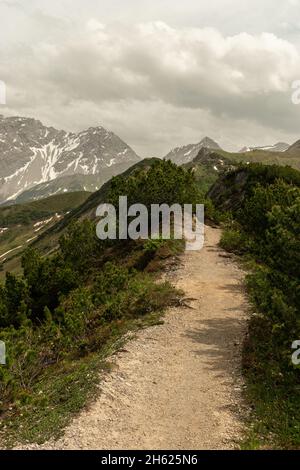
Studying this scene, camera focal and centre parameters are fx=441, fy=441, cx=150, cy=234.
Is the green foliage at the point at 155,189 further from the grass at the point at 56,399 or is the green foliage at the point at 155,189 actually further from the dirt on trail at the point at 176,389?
the grass at the point at 56,399

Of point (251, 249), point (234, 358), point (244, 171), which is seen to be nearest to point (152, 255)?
point (251, 249)

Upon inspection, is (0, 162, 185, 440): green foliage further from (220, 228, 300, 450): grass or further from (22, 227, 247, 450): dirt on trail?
(220, 228, 300, 450): grass

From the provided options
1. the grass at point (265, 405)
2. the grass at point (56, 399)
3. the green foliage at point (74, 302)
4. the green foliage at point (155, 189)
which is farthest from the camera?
the green foliage at point (155, 189)

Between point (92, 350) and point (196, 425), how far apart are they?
8.25 meters

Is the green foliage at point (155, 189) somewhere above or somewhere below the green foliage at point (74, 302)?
above

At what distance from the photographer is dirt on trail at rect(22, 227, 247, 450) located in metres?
13.1

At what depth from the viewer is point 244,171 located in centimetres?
6844

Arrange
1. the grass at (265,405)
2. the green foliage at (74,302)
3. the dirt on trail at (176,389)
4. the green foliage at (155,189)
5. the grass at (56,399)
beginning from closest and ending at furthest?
1. the grass at (265,405)
2. the dirt on trail at (176,389)
3. the grass at (56,399)
4. the green foliage at (74,302)
5. the green foliage at (155,189)

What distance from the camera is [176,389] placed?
16188mm

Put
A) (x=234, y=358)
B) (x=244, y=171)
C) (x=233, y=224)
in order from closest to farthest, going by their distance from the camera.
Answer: (x=234, y=358), (x=233, y=224), (x=244, y=171)

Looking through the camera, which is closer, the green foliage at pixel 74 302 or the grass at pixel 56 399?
the grass at pixel 56 399

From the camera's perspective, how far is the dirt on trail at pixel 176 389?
13.1 meters

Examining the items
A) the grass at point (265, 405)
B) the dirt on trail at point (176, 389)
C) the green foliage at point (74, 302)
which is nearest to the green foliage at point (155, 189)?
the green foliage at point (74, 302)

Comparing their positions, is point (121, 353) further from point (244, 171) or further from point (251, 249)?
point (244, 171)
